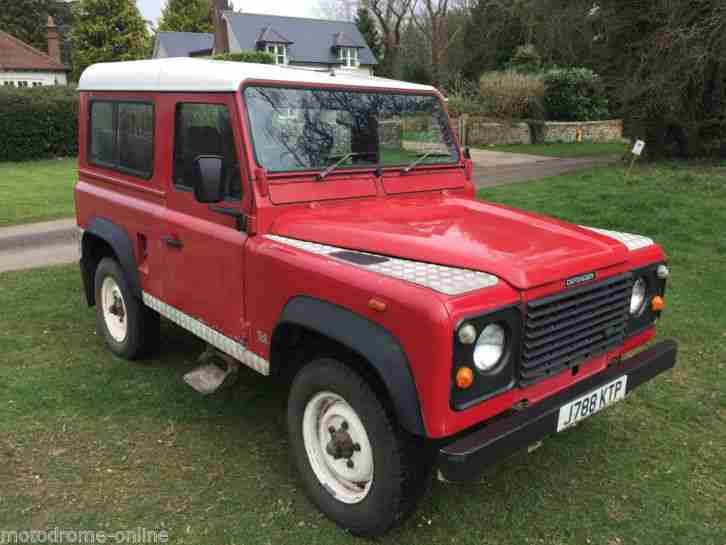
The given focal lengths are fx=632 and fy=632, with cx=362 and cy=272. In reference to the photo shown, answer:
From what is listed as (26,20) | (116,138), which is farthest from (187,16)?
(116,138)

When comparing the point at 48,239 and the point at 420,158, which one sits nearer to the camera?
the point at 420,158

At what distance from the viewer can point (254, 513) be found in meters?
3.23

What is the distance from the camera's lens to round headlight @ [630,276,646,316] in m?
3.42

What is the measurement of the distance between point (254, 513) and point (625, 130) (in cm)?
1791

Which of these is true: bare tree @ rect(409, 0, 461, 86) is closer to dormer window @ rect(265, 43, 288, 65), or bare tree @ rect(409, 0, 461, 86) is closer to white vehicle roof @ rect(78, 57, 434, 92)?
dormer window @ rect(265, 43, 288, 65)

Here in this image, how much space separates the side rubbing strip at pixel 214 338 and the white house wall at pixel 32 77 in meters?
40.4

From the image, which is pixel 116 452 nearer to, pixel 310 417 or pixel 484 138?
pixel 310 417

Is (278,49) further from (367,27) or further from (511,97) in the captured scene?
(511,97)

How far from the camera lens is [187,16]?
165 ft

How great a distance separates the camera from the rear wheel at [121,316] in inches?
187

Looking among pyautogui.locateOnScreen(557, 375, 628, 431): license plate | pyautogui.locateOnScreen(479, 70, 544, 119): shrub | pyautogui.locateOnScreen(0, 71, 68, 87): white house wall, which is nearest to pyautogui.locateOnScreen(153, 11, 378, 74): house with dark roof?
pyautogui.locateOnScreen(0, 71, 68, 87): white house wall

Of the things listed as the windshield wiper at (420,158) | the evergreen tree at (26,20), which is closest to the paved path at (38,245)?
the windshield wiper at (420,158)

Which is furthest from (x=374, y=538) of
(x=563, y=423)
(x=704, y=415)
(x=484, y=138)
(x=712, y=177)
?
(x=484, y=138)

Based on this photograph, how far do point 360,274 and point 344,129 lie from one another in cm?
137
